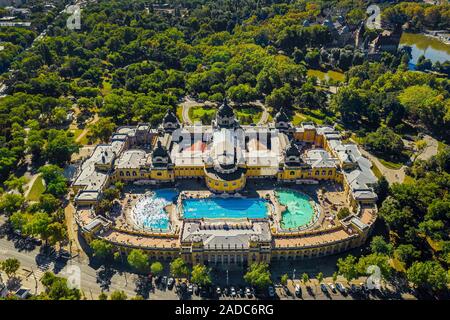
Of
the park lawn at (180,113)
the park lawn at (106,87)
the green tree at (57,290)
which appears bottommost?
the park lawn at (180,113)

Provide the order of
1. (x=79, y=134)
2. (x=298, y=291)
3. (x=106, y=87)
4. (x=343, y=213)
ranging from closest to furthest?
(x=298, y=291) < (x=343, y=213) < (x=79, y=134) < (x=106, y=87)

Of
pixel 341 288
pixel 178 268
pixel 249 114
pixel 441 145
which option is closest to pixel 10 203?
pixel 178 268

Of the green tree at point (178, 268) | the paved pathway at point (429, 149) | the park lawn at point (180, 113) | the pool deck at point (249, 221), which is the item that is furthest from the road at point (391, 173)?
the park lawn at point (180, 113)

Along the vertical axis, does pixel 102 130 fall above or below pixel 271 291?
above

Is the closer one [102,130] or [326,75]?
[102,130]

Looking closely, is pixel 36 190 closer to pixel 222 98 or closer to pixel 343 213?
pixel 222 98

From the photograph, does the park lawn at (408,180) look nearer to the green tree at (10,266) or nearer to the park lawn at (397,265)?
the park lawn at (397,265)
